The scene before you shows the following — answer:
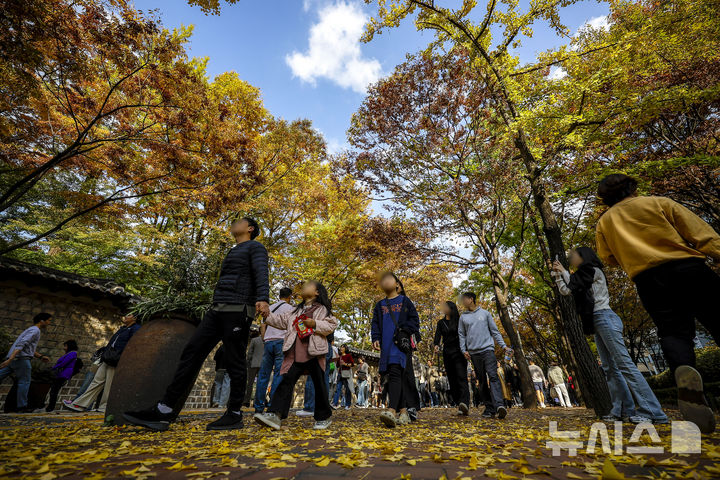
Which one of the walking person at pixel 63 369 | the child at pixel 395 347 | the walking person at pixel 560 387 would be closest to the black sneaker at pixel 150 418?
the child at pixel 395 347

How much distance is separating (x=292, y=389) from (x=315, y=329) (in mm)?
707

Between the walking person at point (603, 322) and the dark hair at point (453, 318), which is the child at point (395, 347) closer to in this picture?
the dark hair at point (453, 318)

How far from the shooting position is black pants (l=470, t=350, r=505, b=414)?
15.7ft

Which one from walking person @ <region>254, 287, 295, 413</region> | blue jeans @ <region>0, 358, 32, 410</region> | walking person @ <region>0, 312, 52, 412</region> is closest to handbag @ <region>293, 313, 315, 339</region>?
walking person @ <region>254, 287, 295, 413</region>

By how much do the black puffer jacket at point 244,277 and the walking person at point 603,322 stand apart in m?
3.29

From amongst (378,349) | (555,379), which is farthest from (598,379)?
(555,379)

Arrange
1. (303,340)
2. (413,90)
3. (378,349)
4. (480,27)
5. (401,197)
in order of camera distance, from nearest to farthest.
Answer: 1. (303,340)
2. (378,349)
3. (480,27)
4. (413,90)
5. (401,197)

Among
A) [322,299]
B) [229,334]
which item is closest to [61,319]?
[229,334]

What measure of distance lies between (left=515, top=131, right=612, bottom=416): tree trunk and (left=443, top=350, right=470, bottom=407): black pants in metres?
1.69

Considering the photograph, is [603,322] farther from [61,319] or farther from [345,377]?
[61,319]

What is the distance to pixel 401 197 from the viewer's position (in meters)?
9.89

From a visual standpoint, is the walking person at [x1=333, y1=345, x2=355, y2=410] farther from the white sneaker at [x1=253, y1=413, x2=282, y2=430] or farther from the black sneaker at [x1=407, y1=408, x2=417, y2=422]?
the white sneaker at [x1=253, y1=413, x2=282, y2=430]

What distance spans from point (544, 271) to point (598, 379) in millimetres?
9454

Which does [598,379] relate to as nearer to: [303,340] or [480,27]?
[303,340]
